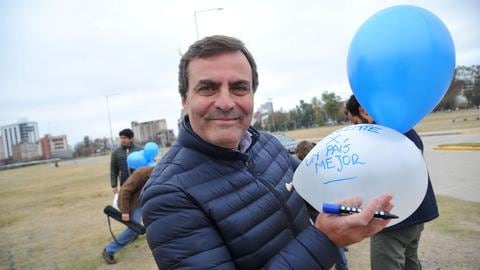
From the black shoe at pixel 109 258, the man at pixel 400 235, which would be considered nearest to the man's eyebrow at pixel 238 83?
the man at pixel 400 235

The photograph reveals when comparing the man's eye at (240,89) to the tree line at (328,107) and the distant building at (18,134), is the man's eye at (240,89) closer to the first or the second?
the tree line at (328,107)

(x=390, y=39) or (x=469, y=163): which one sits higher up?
(x=390, y=39)

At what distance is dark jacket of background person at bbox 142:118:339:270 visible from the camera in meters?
1.18

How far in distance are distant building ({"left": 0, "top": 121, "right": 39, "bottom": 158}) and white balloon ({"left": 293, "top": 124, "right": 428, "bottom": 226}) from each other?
125021 millimetres

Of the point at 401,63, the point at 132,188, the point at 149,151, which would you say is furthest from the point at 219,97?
the point at 149,151

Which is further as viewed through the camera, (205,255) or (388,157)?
(388,157)

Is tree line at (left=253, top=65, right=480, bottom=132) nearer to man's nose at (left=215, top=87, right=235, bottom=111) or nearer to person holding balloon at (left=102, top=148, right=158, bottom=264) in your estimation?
person holding balloon at (left=102, top=148, right=158, bottom=264)

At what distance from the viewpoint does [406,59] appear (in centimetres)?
145

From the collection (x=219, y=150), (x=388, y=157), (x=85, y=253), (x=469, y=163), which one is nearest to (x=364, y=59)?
(x=388, y=157)

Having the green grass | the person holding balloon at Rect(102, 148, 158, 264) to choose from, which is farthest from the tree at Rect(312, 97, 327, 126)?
the person holding balloon at Rect(102, 148, 158, 264)

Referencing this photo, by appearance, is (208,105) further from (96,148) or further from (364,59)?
(96,148)

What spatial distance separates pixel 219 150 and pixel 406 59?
91 centimetres

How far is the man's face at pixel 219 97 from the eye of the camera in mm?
1379

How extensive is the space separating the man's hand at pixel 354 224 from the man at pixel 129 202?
404cm
